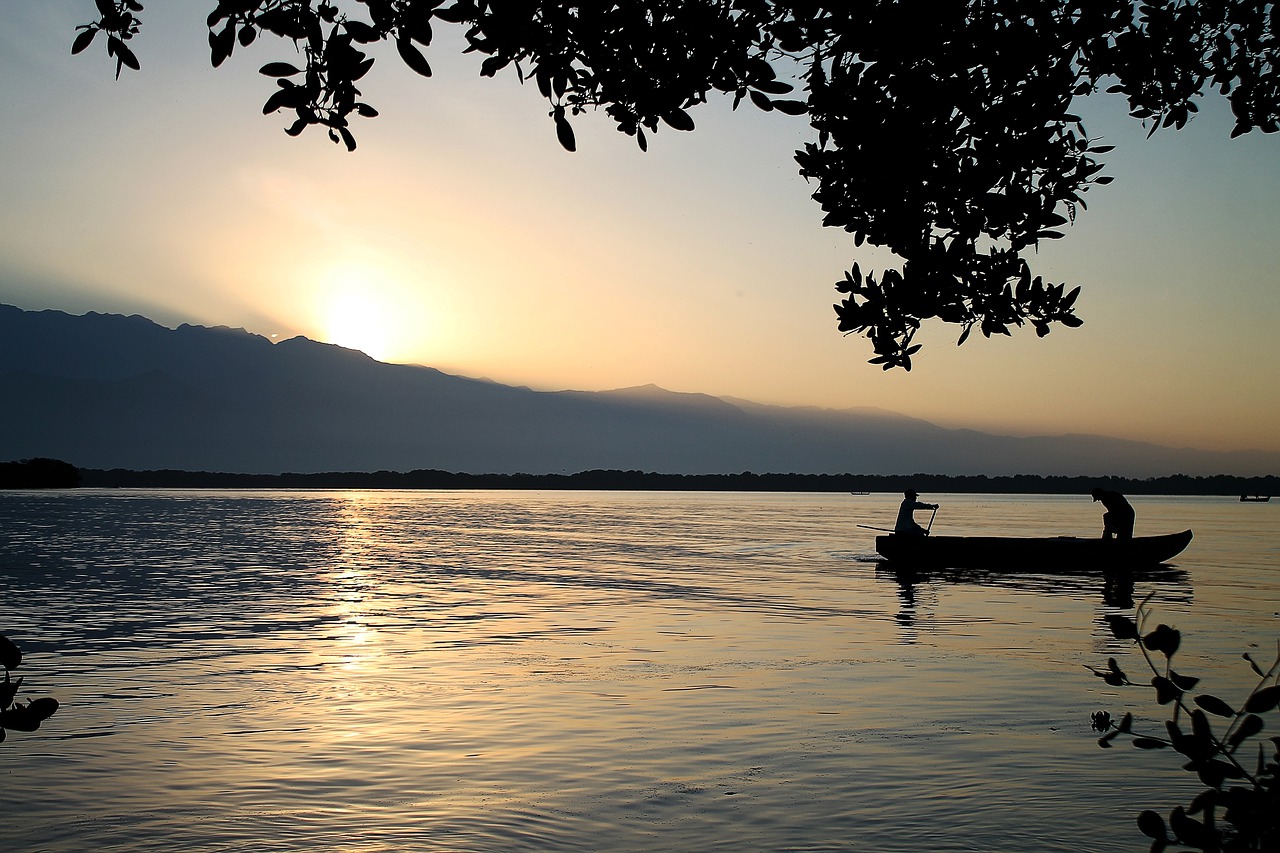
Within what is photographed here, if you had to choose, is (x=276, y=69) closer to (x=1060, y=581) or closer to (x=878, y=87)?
(x=878, y=87)

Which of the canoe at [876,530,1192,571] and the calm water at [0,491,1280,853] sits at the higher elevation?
the canoe at [876,530,1192,571]

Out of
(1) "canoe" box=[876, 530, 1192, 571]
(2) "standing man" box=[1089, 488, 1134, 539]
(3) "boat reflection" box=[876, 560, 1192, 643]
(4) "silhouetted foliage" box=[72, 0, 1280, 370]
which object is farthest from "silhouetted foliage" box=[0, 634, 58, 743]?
(2) "standing man" box=[1089, 488, 1134, 539]

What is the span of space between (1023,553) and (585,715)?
88.6 ft

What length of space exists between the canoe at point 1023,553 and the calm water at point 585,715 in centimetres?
420

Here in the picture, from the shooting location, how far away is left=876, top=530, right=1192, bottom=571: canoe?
120ft

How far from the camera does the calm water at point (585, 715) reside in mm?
9359

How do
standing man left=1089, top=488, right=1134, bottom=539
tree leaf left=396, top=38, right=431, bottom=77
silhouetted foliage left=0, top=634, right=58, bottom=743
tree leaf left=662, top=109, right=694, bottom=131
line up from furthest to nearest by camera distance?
1. standing man left=1089, top=488, right=1134, bottom=539
2. tree leaf left=662, top=109, right=694, bottom=131
3. tree leaf left=396, top=38, right=431, bottom=77
4. silhouetted foliage left=0, top=634, right=58, bottom=743

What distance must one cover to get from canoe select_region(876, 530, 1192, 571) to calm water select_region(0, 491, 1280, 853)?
420cm

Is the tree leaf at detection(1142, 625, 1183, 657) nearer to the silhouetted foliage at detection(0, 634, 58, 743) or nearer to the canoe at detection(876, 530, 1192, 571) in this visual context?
the silhouetted foliage at detection(0, 634, 58, 743)

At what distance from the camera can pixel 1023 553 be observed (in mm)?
37000

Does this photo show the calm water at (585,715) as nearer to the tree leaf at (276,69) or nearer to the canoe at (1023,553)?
the canoe at (1023,553)

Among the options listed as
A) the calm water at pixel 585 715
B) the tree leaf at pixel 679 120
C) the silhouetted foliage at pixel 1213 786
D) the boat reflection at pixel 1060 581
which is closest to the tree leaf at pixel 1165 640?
the silhouetted foliage at pixel 1213 786

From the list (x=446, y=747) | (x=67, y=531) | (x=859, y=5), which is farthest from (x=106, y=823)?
(x=67, y=531)

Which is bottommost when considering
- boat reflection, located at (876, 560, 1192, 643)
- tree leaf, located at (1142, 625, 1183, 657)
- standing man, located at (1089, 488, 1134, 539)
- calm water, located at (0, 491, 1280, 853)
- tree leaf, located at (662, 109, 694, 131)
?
boat reflection, located at (876, 560, 1192, 643)
